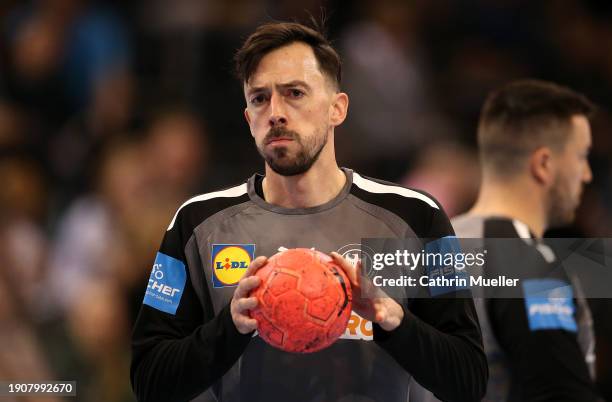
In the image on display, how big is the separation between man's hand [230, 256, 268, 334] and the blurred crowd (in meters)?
3.13

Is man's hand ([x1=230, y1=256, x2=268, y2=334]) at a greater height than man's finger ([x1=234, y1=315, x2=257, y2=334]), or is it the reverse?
man's hand ([x1=230, y1=256, x2=268, y2=334])

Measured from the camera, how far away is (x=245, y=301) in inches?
124

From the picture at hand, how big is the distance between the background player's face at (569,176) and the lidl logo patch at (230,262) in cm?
195

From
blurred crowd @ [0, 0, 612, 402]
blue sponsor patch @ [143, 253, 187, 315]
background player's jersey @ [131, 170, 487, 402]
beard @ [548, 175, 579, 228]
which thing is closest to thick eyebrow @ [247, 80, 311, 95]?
background player's jersey @ [131, 170, 487, 402]

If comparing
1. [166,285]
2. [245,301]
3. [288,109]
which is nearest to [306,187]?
[288,109]

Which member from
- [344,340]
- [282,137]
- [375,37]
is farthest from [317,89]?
[375,37]

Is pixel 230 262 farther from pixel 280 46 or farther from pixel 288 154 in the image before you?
pixel 280 46

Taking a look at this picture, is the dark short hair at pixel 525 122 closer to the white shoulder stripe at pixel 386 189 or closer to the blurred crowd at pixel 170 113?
the white shoulder stripe at pixel 386 189

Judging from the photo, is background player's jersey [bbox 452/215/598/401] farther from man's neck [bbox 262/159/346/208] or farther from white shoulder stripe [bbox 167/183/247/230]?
white shoulder stripe [bbox 167/183/247/230]

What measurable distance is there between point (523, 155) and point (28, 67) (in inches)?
206

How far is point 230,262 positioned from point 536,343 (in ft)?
4.78

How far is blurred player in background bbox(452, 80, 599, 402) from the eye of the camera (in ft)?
13.7

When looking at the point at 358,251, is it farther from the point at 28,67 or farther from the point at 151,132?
the point at 28,67

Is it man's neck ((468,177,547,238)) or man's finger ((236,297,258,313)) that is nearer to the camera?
man's finger ((236,297,258,313))
